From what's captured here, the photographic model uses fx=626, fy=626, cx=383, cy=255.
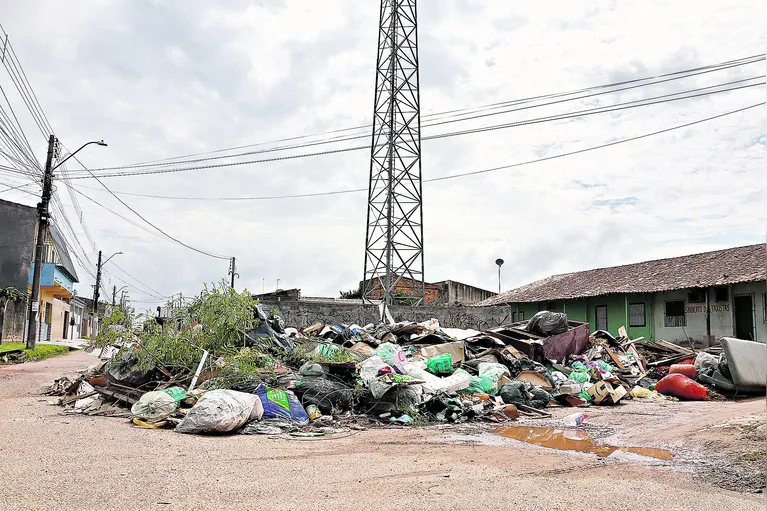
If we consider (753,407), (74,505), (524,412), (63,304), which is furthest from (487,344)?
(63,304)

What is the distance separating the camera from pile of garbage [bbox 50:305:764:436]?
8.51m

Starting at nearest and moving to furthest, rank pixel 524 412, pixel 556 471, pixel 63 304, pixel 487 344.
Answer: pixel 556 471 < pixel 524 412 < pixel 487 344 < pixel 63 304

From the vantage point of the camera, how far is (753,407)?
10.6 m

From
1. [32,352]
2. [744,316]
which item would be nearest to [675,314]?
[744,316]

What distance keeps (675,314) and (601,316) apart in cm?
411

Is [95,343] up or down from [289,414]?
up

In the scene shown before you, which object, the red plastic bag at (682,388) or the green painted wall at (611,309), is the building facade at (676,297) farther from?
the red plastic bag at (682,388)

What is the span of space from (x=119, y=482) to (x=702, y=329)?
22.1m

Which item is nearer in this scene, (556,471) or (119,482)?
(119,482)

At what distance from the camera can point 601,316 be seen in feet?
90.4

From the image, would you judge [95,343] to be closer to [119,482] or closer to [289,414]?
[289,414]

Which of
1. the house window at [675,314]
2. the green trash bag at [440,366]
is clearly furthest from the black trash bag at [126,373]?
the house window at [675,314]

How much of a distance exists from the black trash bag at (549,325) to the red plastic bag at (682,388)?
2.81 m

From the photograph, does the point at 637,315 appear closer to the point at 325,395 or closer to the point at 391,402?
the point at 391,402
